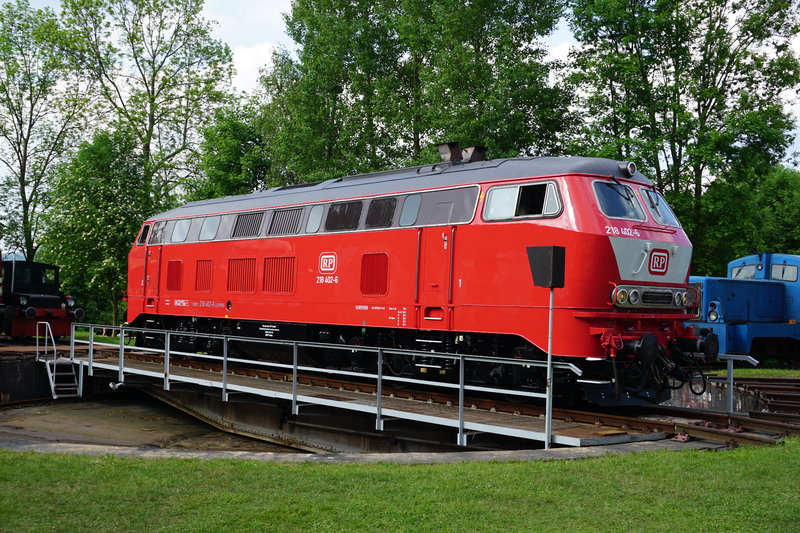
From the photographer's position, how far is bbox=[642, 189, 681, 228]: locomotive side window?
12.9 metres

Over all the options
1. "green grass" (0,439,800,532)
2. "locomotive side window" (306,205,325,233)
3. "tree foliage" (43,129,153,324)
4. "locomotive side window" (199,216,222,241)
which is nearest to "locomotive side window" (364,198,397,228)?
"locomotive side window" (306,205,325,233)

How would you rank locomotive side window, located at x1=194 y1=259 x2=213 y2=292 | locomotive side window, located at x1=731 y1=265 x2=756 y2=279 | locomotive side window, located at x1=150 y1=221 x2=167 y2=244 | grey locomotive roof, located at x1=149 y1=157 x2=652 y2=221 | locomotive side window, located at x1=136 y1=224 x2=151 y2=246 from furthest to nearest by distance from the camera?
locomotive side window, located at x1=731 y1=265 x2=756 y2=279 < locomotive side window, located at x1=136 y1=224 x2=151 y2=246 < locomotive side window, located at x1=150 y1=221 x2=167 y2=244 < locomotive side window, located at x1=194 y1=259 x2=213 y2=292 < grey locomotive roof, located at x1=149 y1=157 x2=652 y2=221

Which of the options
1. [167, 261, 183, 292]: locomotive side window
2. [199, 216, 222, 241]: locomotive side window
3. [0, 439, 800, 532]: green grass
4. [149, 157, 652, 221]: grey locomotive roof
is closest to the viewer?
[0, 439, 800, 532]: green grass

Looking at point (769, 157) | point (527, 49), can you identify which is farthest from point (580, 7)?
point (769, 157)

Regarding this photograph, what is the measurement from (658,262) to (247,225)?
998 centimetres

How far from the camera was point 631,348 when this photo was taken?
11602 mm

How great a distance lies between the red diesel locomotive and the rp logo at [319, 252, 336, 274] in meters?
0.04

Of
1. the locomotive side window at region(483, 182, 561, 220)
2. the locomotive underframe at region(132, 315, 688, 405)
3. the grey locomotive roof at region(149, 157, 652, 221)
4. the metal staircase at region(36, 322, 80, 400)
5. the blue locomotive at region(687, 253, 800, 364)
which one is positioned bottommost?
the metal staircase at region(36, 322, 80, 400)

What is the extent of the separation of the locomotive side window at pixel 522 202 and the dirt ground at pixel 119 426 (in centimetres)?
684

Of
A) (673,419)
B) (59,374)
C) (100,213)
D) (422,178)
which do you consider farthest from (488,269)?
(100,213)

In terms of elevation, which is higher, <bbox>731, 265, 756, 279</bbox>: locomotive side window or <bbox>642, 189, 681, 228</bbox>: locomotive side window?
<bbox>642, 189, 681, 228</bbox>: locomotive side window

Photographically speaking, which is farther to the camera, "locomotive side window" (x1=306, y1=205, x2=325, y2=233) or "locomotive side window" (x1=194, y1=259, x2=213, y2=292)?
"locomotive side window" (x1=194, y1=259, x2=213, y2=292)

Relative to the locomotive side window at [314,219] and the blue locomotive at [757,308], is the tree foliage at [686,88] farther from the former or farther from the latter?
the locomotive side window at [314,219]

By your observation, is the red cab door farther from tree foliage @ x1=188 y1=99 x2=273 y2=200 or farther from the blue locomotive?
tree foliage @ x1=188 y1=99 x2=273 y2=200
